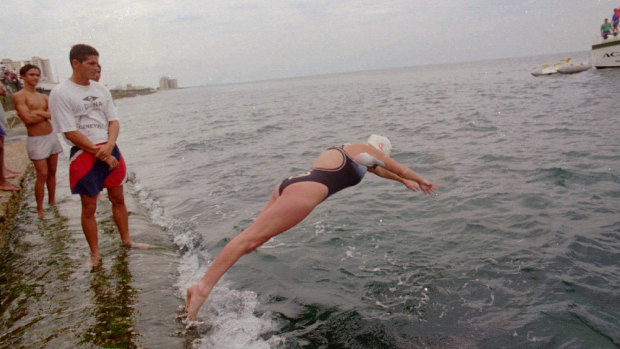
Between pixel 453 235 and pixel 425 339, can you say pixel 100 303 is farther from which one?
pixel 453 235

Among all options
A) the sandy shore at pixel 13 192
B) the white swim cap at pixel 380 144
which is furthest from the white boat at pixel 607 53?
the sandy shore at pixel 13 192

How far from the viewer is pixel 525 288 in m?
4.30

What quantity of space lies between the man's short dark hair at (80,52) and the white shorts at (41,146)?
8.44 feet

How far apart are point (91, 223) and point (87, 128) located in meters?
1.12

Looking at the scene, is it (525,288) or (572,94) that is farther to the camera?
(572,94)

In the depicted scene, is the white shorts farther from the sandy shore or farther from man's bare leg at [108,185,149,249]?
man's bare leg at [108,185,149,249]

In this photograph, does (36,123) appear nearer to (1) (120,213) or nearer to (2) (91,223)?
(1) (120,213)

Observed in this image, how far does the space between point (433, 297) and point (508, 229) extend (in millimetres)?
2351

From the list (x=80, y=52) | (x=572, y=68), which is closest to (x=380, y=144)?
(x=80, y=52)

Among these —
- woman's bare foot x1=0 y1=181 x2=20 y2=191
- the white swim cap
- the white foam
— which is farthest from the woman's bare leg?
woman's bare foot x1=0 y1=181 x2=20 y2=191

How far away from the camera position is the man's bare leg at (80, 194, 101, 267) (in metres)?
4.34

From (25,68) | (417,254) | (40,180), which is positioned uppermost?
(25,68)

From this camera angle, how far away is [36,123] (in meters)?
6.03

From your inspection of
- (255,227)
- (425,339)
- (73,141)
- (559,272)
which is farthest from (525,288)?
(73,141)
